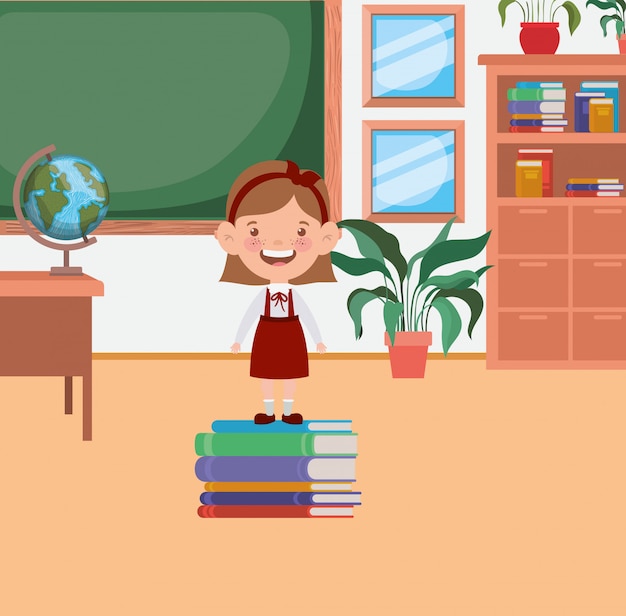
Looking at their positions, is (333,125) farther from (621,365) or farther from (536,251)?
→ (621,365)

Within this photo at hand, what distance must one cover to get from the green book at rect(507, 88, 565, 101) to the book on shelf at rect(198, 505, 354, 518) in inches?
153

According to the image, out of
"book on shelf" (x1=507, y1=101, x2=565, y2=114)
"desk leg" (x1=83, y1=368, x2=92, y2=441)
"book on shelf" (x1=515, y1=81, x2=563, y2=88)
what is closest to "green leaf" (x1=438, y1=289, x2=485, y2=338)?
"book on shelf" (x1=507, y1=101, x2=565, y2=114)

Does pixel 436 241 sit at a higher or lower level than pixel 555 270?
higher

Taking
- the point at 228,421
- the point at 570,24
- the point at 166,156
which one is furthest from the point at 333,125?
the point at 228,421

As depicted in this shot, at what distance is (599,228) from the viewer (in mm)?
7277

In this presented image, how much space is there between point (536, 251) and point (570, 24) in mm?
1273

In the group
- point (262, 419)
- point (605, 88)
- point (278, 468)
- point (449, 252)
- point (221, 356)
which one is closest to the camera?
point (278, 468)

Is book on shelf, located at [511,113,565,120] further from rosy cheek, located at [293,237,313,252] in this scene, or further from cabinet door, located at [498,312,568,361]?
rosy cheek, located at [293,237,313,252]

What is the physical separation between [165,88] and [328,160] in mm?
1019

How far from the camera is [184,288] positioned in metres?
7.50

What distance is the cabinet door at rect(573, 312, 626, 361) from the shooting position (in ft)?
23.9

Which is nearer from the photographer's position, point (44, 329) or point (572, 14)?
point (44, 329)

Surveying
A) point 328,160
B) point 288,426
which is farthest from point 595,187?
point 288,426

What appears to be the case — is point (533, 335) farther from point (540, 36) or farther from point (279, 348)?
point (279, 348)
